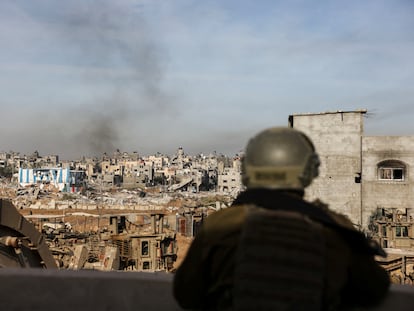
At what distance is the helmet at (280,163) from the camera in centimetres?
190

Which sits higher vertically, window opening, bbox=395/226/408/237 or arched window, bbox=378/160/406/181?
arched window, bbox=378/160/406/181

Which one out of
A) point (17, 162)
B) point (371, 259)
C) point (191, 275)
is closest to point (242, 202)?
point (191, 275)

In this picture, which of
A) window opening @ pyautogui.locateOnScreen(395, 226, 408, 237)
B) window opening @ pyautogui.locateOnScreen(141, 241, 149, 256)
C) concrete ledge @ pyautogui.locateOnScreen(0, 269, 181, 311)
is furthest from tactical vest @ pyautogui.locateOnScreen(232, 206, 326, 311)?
window opening @ pyautogui.locateOnScreen(395, 226, 408, 237)

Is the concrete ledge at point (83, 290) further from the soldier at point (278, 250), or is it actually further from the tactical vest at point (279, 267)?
the tactical vest at point (279, 267)

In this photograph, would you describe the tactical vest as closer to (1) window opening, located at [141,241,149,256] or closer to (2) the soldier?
(2) the soldier

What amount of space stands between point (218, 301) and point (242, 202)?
43 centimetres

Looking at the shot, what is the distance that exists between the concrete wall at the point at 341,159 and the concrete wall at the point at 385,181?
433mm

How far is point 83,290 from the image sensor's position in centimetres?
303

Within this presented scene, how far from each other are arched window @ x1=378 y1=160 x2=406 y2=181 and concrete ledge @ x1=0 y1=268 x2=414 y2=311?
24.4 metres

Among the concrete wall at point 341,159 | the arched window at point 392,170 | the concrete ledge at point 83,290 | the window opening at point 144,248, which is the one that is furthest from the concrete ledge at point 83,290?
the arched window at point 392,170

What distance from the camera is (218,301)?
1.88 m

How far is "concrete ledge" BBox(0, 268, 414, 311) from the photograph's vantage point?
2908mm

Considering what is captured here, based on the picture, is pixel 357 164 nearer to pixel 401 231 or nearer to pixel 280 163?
pixel 401 231

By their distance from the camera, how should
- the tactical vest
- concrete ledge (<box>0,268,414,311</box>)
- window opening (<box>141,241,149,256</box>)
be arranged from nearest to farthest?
the tactical vest
concrete ledge (<box>0,268,414,311</box>)
window opening (<box>141,241,149,256</box>)
